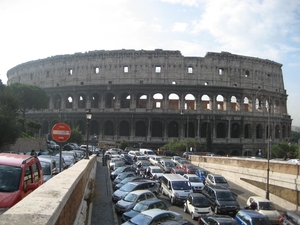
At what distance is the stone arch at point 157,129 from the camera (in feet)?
176

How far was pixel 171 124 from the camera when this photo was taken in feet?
177

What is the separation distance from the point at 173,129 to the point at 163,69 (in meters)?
10.2

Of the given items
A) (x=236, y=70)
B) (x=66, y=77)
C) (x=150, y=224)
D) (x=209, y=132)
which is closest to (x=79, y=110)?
(x=66, y=77)

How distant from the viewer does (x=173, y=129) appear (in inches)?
2142

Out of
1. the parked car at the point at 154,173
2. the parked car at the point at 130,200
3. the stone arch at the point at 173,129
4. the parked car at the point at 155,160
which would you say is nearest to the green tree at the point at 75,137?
the stone arch at the point at 173,129

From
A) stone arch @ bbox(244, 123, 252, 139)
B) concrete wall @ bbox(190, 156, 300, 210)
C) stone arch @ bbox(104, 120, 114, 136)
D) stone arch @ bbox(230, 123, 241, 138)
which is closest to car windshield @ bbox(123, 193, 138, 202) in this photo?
concrete wall @ bbox(190, 156, 300, 210)

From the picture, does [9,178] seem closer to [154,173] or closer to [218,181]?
[218,181]

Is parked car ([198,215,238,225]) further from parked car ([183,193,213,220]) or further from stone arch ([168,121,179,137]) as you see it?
stone arch ([168,121,179,137])

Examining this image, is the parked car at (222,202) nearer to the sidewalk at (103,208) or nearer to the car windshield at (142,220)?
the sidewalk at (103,208)

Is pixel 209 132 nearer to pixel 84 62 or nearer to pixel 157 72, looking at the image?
pixel 157 72

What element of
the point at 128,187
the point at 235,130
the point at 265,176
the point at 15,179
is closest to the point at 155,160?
the point at 265,176

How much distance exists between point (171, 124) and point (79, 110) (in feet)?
52.7

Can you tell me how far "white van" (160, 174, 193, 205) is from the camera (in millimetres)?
17594

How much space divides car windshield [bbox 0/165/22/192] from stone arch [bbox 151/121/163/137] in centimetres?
4618
